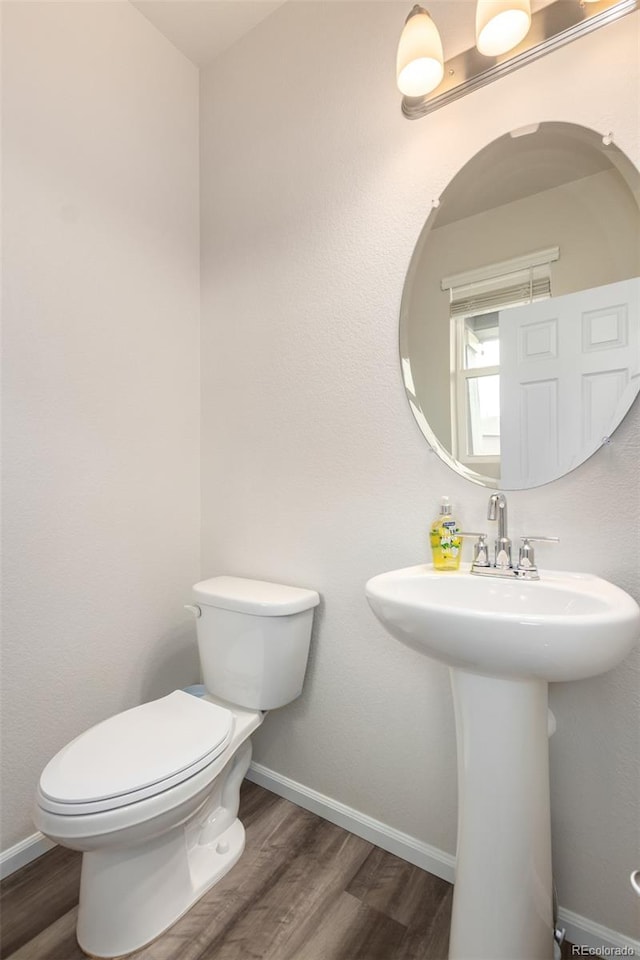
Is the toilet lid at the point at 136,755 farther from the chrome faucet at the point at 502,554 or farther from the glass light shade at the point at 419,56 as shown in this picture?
the glass light shade at the point at 419,56

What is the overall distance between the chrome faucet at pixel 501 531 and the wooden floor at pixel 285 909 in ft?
2.90

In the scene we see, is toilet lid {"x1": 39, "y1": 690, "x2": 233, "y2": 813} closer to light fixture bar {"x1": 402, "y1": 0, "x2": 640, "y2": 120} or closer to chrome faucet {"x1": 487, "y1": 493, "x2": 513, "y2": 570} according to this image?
chrome faucet {"x1": 487, "y1": 493, "x2": 513, "y2": 570}

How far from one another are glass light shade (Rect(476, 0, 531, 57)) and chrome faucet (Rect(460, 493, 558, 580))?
1.05 meters

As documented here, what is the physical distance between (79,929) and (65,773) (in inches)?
15.8

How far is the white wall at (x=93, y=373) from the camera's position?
136 centimetres

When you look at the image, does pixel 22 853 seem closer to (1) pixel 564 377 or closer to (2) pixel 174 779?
(2) pixel 174 779

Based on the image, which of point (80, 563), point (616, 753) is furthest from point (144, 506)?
point (616, 753)

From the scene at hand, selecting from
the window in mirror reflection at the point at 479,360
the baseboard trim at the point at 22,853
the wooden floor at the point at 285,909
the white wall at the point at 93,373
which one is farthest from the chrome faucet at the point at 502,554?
the baseboard trim at the point at 22,853

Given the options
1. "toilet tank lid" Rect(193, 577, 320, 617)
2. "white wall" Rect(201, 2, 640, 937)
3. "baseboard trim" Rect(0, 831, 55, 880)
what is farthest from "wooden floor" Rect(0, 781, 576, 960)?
"toilet tank lid" Rect(193, 577, 320, 617)

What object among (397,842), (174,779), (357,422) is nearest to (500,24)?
(357,422)

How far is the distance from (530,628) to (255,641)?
2.87 ft

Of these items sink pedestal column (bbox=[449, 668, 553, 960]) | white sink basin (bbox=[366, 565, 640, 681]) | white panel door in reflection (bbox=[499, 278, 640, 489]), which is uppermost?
white panel door in reflection (bbox=[499, 278, 640, 489])

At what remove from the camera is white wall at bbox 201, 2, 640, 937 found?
108 centimetres

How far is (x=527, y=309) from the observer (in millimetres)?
1184
